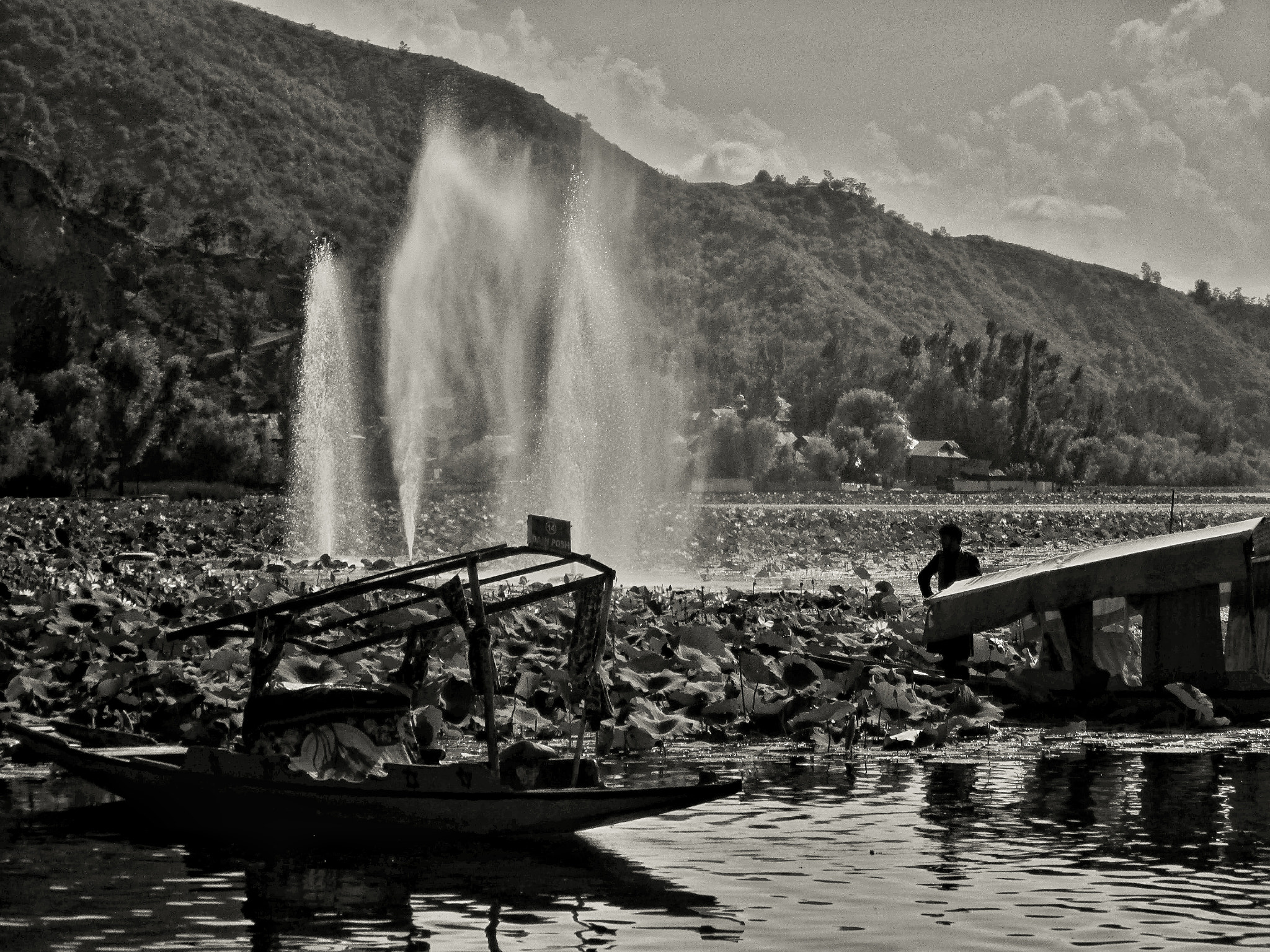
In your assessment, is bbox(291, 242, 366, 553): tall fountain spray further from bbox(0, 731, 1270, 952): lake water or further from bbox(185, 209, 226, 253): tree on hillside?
bbox(185, 209, 226, 253): tree on hillside

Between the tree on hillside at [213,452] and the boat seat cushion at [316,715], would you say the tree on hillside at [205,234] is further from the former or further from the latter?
the boat seat cushion at [316,715]

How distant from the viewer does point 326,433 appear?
62.9 m

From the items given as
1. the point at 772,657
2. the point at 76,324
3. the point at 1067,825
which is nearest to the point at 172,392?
the point at 76,324

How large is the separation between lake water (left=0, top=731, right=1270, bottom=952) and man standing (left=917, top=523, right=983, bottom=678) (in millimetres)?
5680

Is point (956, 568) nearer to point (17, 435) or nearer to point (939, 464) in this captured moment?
point (17, 435)

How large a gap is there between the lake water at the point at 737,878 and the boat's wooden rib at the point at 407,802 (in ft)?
0.89

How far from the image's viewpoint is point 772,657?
21750mm

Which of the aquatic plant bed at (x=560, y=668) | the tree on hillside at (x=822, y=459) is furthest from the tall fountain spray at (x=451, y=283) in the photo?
the tree on hillside at (x=822, y=459)

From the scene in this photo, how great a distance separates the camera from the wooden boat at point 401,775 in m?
13.6

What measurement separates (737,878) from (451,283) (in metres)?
56.6

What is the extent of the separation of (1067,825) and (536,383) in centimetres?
7922

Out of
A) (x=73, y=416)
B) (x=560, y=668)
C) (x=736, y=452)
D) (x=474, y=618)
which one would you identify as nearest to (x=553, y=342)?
(x=560, y=668)

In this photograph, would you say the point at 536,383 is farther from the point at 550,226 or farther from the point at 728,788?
the point at 728,788

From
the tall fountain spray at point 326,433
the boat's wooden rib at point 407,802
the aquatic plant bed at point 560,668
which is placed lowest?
the boat's wooden rib at point 407,802
